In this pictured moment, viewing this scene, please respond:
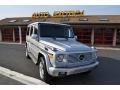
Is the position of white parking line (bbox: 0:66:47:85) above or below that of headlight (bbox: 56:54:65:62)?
below

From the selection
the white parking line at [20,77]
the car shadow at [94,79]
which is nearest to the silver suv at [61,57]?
the white parking line at [20,77]

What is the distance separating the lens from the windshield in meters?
7.95

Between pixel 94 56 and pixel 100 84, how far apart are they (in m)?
1.04

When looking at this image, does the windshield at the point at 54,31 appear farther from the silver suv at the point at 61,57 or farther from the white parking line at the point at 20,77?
the white parking line at the point at 20,77

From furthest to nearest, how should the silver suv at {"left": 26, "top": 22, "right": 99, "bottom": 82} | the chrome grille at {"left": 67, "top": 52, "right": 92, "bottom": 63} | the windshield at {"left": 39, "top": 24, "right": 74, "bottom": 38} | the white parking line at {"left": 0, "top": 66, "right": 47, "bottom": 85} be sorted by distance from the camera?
the windshield at {"left": 39, "top": 24, "right": 74, "bottom": 38}, the white parking line at {"left": 0, "top": 66, "right": 47, "bottom": 85}, the chrome grille at {"left": 67, "top": 52, "right": 92, "bottom": 63}, the silver suv at {"left": 26, "top": 22, "right": 99, "bottom": 82}

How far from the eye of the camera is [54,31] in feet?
26.7

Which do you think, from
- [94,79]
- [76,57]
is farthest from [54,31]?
[94,79]

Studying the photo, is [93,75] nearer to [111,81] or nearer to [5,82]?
[111,81]

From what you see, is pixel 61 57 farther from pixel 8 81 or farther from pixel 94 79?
pixel 8 81

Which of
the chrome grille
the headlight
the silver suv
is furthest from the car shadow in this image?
the headlight

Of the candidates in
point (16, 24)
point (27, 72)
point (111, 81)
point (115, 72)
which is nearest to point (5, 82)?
point (27, 72)

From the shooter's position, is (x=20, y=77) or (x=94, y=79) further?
(x=20, y=77)

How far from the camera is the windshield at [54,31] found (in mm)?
7949

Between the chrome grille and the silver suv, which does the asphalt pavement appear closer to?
the silver suv
